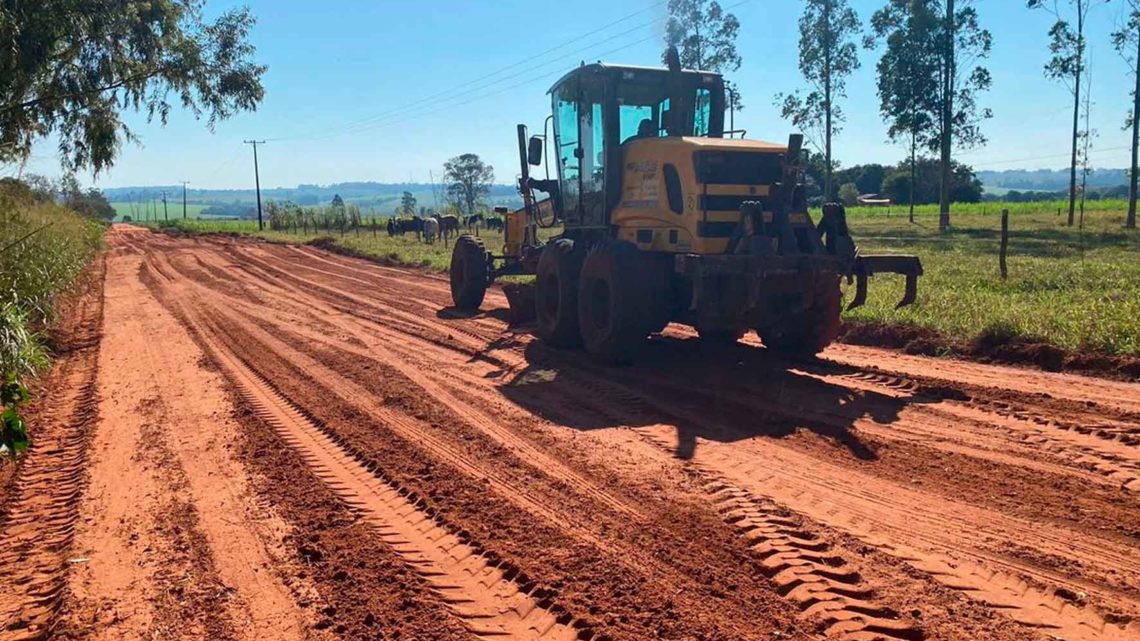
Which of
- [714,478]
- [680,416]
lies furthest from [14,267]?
[714,478]

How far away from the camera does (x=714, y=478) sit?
18.4ft

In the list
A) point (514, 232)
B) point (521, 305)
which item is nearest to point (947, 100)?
point (514, 232)

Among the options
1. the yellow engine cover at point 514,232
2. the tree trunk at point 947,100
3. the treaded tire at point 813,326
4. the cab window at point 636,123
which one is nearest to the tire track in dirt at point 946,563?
the treaded tire at point 813,326

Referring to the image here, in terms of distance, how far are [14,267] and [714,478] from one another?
409 inches

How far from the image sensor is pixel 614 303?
9.04 metres

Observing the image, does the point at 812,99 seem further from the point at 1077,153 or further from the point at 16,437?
the point at 16,437

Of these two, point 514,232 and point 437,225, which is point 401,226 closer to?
point 437,225

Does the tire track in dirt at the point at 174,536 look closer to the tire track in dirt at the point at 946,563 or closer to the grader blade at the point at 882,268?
the tire track in dirt at the point at 946,563

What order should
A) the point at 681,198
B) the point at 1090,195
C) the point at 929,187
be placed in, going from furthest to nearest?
the point at 929,187
the point at 1090,195
the point at 681,198

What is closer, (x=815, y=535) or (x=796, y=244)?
(x=815, y=535)

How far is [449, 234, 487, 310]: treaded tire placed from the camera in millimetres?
14828

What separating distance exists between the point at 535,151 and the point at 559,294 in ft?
7.28

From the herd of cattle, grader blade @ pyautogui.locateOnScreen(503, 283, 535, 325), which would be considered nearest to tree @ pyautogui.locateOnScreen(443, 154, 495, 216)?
the herd of cattle

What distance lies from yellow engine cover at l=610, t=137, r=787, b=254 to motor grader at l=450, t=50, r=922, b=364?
0.01m
